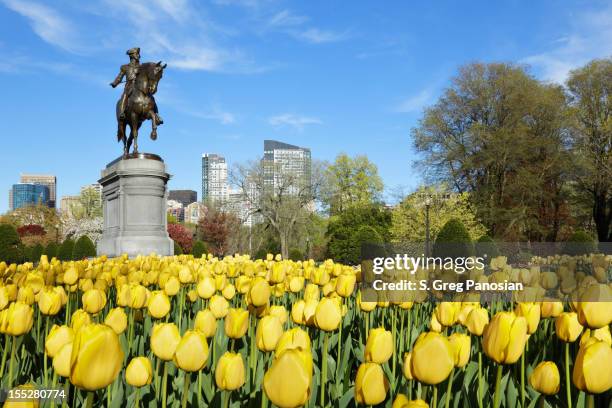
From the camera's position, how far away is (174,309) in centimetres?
425

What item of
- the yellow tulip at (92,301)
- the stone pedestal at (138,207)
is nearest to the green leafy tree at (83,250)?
the stone pedestal at (138,207)

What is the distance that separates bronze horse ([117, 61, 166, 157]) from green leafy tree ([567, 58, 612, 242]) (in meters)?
29.9

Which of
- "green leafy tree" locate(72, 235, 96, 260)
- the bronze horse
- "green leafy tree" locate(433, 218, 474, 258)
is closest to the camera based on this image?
"green leafy tree" locate(433, 218, 474, 258)

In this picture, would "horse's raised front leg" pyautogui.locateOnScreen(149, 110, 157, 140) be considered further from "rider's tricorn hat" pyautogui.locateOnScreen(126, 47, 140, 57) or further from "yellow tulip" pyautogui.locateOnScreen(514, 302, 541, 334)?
"yellow tulip" pyautogui.locateOnScreen(514, 302, 541, 334)

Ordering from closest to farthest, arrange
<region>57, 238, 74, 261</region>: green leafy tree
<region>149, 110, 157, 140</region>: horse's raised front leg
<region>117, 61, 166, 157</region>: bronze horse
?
<region>117, 61, 166, 157</region>: bronze horse, <region>149, 110, 157, 140</region>: horse's raised front leg, <region>57, 238, 74, 261</region>: green leafy tree

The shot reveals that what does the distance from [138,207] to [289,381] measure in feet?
53.2

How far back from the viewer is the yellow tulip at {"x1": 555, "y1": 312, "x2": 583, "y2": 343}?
224 cm

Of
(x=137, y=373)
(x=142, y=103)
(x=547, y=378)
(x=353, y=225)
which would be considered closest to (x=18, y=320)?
(x=137, y=373)

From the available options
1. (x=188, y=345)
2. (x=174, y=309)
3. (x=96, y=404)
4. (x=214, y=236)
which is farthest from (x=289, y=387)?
(x=214, y=236)

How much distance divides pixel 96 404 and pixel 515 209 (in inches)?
1498

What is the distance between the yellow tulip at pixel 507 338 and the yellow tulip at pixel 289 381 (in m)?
0.74

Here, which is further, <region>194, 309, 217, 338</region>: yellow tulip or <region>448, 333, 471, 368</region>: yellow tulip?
<region>194, 309, 217, 338</region>: yellow tulip

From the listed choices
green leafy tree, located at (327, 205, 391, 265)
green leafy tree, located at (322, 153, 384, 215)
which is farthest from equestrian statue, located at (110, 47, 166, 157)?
green leafy tree, located at (322, 153, 384, 215)

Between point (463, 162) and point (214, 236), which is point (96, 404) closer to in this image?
point (463, 162)
